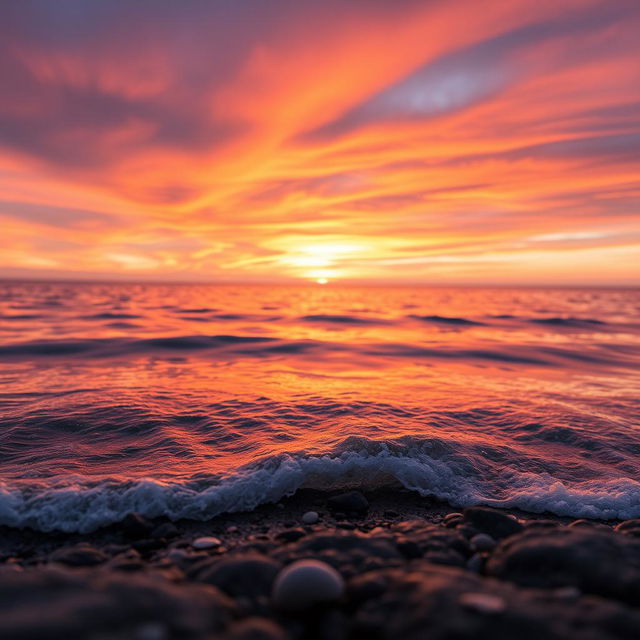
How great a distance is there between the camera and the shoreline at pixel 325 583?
1740 millimetres

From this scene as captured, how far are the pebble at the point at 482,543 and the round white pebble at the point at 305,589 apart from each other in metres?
1.23

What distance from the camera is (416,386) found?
9.07 metres

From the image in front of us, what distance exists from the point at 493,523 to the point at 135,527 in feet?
9.23

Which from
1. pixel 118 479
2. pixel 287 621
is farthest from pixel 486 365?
pixel 287 621

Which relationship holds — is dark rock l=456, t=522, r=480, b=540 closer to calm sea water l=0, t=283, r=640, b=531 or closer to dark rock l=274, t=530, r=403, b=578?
dark rock l=274, t=530, r=403, b=578

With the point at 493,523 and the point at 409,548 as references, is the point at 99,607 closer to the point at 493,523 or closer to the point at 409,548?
the point at 409,548

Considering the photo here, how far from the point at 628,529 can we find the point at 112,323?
830 inches

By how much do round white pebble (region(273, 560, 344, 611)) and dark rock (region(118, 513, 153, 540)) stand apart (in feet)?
5.79

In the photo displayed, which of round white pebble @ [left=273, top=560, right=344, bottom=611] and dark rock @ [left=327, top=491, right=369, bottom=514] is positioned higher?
round white pebble @ [left=273, top=560, right=344, bottom=611]

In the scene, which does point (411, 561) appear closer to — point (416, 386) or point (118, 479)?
point (118, 479)

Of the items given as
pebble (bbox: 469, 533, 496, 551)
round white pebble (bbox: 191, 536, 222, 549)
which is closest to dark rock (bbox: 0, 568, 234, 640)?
round white pebble (bbox: 191, 536, 222, 549)

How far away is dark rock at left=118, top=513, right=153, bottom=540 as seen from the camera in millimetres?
3438

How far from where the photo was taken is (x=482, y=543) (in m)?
2.93

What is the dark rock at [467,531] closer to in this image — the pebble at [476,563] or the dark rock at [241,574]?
the pebble at [476,563]
